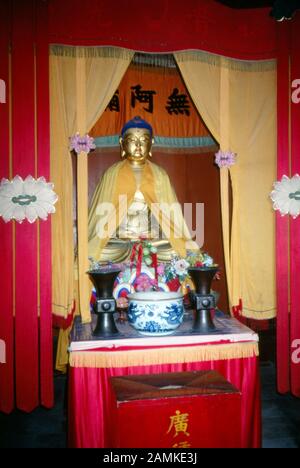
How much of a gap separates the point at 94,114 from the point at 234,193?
1.22 m

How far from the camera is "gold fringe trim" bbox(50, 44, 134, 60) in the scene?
2.84 metres

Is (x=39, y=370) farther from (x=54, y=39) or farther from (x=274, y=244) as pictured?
(x=54, y=39)

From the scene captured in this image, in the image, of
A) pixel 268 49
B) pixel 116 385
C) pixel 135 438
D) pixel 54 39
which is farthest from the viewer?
pixel 268 49

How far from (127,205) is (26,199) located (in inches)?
37.4

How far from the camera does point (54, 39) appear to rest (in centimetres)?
276

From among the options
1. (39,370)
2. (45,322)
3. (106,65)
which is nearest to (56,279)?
(45,322)

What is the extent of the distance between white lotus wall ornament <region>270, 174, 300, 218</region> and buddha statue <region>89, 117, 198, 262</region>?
0.77m

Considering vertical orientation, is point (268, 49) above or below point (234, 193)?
above

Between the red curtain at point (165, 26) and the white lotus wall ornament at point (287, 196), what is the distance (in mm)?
969

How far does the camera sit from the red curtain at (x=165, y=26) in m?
2.76

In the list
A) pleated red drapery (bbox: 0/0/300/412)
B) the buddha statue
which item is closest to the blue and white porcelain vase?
pleated red drapery (bbox: 0/0/300/412)

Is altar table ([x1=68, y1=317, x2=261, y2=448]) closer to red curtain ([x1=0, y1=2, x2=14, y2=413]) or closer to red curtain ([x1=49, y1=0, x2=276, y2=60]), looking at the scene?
red curtain ([x1=0, y1=2, x2=14, y2=413])

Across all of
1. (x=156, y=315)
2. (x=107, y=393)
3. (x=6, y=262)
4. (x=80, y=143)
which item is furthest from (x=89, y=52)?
(x=107, y=393)

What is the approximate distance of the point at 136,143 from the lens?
3.46 meters
